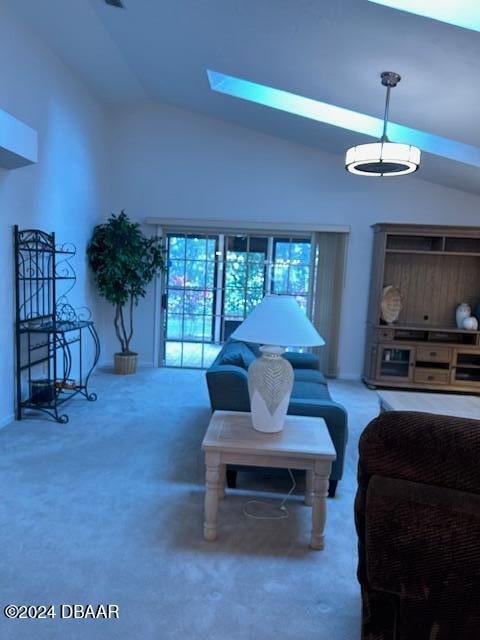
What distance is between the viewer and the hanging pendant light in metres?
2.89

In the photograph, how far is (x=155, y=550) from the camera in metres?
2.05

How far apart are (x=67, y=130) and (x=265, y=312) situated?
3.49 meters

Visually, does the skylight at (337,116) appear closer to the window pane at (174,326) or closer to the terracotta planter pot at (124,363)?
the window pane at (174,326)

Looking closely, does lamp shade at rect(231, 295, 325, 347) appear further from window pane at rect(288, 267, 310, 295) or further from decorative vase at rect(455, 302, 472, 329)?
decorative vase at rect(455, 302, 472, 329)

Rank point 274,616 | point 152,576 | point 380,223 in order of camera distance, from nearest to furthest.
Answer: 1. point 274,616
2. point 152,576
3. point 380,223

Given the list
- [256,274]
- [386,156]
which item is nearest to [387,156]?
[386,156]

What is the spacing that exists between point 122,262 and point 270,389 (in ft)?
11.0

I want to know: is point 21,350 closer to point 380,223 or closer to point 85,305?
point 85,305

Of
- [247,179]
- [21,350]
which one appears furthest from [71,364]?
[247,179]

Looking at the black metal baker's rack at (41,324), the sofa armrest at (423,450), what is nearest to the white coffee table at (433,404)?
the sofa armrest at (423,450)

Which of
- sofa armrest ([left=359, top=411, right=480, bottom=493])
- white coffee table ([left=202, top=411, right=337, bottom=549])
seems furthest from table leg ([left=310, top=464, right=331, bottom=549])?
sofa armrest ([left=359, top=411, right=480, bottom=493])

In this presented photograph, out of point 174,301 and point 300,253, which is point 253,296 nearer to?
point 300,253

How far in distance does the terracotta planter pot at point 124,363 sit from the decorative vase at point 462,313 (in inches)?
159

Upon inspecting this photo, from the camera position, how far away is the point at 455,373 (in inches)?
202
